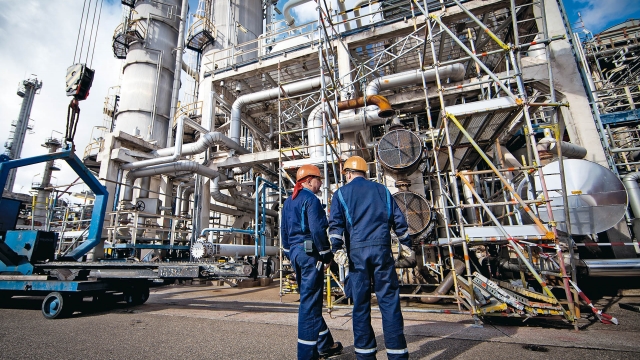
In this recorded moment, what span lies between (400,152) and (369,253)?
14.1 ft

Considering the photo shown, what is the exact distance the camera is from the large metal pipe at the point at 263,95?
9.84 m

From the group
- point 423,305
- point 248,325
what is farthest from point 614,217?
point 248,325

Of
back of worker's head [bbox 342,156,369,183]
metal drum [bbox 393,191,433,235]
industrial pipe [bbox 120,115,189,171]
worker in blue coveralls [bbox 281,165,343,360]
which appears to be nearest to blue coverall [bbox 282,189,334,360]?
worker in blue coveralls [bbox 281,165,343,360]

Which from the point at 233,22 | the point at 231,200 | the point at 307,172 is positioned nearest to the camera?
the point at 307,172

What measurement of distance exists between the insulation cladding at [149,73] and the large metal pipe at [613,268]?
18423 millimetres

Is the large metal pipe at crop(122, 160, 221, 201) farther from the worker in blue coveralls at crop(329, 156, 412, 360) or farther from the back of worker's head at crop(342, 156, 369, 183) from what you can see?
the worker in blue coveralls at crop(329, 156, 412, 360)

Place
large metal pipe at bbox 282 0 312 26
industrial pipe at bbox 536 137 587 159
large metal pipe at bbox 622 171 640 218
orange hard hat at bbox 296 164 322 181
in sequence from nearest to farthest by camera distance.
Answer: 1. orange hard hat at bbox 296 164 322 181
2. large metal pipe at bbox 622 171 640 218
3. industrial pipe at bbox 536 137 587 159
4. large metal pipe at bbox 282 0 312 26

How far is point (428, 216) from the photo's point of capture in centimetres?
573

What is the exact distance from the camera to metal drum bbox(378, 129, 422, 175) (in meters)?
6.09

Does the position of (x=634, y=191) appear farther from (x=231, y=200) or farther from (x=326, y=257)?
(x=231, y=200)

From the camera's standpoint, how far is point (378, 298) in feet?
7.38

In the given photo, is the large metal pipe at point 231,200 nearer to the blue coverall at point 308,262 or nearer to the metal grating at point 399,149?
the metal grating at point 399,149

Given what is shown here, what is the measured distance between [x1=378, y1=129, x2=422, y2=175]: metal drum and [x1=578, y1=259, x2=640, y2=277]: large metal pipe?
330 centimetres

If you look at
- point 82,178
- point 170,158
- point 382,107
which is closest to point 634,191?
point 382,107
